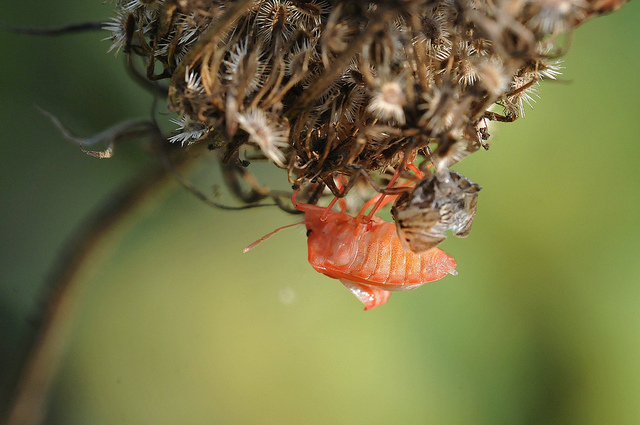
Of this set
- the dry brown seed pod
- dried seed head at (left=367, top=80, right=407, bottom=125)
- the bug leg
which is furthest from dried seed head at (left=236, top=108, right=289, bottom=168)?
the bug leg

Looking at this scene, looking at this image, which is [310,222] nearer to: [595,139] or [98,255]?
[98,255]

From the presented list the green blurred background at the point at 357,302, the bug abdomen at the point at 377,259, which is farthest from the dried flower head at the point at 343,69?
the green blurred background at the point at 357,302

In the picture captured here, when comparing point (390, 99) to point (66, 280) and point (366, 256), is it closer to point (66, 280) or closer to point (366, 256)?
point (366, 256)

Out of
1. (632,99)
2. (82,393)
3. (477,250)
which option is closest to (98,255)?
(82,393)

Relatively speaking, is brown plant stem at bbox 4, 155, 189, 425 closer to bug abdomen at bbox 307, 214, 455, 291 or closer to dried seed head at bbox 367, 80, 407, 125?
bug abdomen at bbox 307, 214, 455, 291

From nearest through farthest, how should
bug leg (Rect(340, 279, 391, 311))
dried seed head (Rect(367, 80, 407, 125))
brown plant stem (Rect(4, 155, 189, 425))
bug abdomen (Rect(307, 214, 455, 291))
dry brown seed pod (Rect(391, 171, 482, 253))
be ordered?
dried seed head (Rect(367, 80, 407, 125)), dry brown seed pod (Rect(391, 171, 482, 253)), bug abdomen (Rect(307, 214, 455, 291)), bug leg (Rect(340, 279, 391, 311)), brown plant stem (Rect(4, 155, 189, 425))

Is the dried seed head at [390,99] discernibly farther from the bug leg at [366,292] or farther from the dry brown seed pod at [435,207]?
the bug leg at [366,292]
